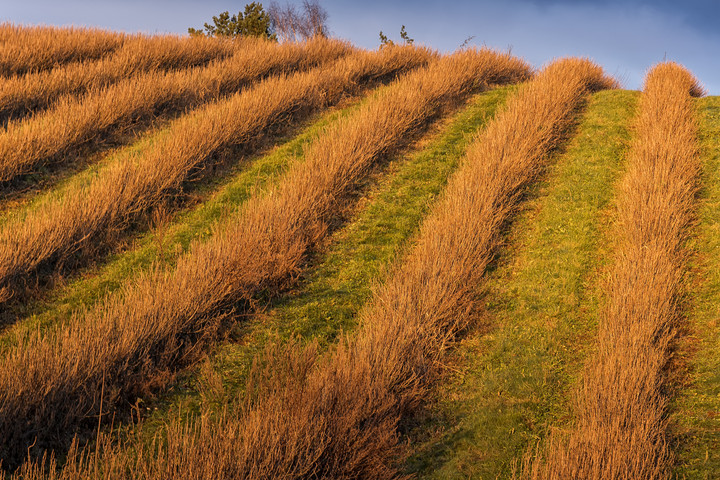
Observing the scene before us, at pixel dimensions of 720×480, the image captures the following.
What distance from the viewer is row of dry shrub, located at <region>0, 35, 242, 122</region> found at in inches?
394

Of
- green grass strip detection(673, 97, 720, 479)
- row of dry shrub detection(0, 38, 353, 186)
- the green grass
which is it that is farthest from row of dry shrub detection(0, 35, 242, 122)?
green grass strip detection(673, 97, 720, 479)

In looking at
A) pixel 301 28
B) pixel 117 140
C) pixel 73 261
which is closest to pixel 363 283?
pixel 73 261

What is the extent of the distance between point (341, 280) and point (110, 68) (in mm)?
8422

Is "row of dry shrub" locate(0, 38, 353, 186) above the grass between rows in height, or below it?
above

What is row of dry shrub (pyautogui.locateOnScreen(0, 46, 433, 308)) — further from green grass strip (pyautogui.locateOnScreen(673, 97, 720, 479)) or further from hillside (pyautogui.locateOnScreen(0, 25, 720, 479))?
green grass strip (pyautogui.locateOnScreen(673, 97, 720, 479))

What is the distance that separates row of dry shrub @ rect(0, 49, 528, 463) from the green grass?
2149 mm

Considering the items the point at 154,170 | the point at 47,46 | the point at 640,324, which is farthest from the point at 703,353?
the point at 47,46

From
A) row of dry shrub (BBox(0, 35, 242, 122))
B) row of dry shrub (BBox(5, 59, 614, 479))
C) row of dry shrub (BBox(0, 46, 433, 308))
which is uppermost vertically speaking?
row of dry shrub (BBox(0, 35, 242, 122))

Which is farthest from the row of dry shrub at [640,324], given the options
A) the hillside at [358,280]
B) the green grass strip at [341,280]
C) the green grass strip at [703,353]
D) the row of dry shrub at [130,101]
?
the row of dry shrub at [130,101]

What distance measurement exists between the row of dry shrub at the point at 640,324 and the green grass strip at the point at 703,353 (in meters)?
0.13

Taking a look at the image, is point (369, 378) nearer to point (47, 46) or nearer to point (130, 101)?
point (130, 101)

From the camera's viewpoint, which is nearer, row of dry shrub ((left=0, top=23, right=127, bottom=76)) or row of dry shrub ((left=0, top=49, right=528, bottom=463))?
row of dry shrub ((left=0, top=49, right=528, bottom=463))

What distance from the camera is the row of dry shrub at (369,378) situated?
3.12 meters

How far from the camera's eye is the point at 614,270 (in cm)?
580
